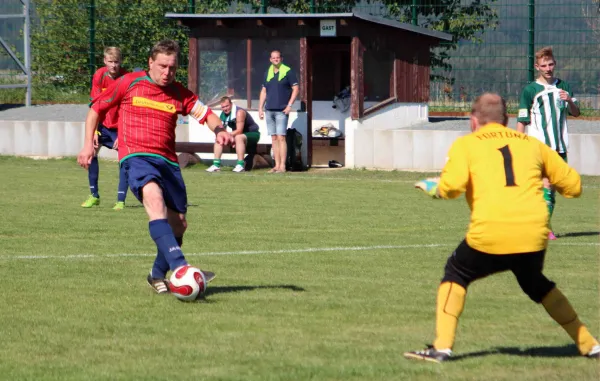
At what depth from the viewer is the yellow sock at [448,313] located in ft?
19.3

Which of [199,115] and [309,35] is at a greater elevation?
[309,35]

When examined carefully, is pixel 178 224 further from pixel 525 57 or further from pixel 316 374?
pixel 525 57

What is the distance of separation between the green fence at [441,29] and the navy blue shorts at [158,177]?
15.0 m

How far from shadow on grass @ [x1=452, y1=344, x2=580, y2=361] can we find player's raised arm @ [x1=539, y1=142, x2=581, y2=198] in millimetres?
870

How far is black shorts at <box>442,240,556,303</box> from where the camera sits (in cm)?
592

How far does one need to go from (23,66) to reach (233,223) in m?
16.8

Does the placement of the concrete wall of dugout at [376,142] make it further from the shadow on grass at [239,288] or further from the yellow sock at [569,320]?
the yellow sock at [569,320]

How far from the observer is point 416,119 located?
982 inches

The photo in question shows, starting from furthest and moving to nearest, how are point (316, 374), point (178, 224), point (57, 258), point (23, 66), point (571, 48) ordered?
point (23, 66) → point (571, 48) → point (57, 258) → point (178, 224) → point (316, 374)

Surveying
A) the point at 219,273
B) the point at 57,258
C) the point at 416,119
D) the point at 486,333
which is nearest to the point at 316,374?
the point at 486,333

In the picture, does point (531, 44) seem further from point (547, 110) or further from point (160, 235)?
point (160, 235)

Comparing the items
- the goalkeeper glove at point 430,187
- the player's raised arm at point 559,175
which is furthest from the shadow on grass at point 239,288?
the player's raised arm at point 559,175

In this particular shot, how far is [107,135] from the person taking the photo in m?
14.5

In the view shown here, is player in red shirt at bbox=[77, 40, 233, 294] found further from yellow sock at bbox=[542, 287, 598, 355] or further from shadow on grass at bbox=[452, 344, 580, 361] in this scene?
yellow sock at bbox=[542, 287, 598, 355]
